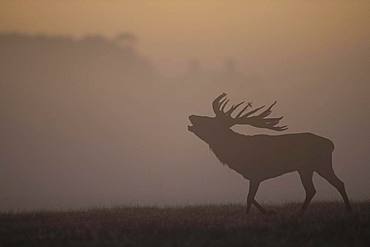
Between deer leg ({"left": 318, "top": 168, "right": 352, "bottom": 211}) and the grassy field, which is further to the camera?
deer leg ({"left": 318, "top": 168, "right": 352, "bottom": 211})

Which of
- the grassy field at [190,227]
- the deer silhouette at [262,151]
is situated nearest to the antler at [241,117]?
the deer silhouette at [262,151]

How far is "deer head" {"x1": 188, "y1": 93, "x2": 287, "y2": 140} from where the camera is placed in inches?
128

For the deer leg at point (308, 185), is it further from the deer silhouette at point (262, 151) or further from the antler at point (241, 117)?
the antler at point (241, 117)

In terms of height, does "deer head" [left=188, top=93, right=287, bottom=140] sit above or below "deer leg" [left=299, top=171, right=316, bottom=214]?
above

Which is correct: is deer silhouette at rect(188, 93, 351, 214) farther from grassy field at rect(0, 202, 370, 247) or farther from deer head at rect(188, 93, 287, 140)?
grassy field at rect(0, 202, 370, 247)

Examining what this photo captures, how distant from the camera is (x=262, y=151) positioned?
3.21 metres

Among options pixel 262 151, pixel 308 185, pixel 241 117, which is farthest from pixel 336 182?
pixel 241 117

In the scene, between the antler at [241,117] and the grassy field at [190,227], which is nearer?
the grassy field at [190,227]

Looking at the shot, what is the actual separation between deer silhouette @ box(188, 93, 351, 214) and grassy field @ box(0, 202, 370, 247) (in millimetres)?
136

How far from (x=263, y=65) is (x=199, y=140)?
0.63 metres

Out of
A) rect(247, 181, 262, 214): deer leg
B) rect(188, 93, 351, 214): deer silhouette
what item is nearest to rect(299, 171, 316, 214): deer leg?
rect(188, 93, 351, 214): deer silhouette

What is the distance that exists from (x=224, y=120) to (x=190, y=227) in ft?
2.31

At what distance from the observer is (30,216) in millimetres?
3213

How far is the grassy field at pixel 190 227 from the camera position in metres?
2.79
